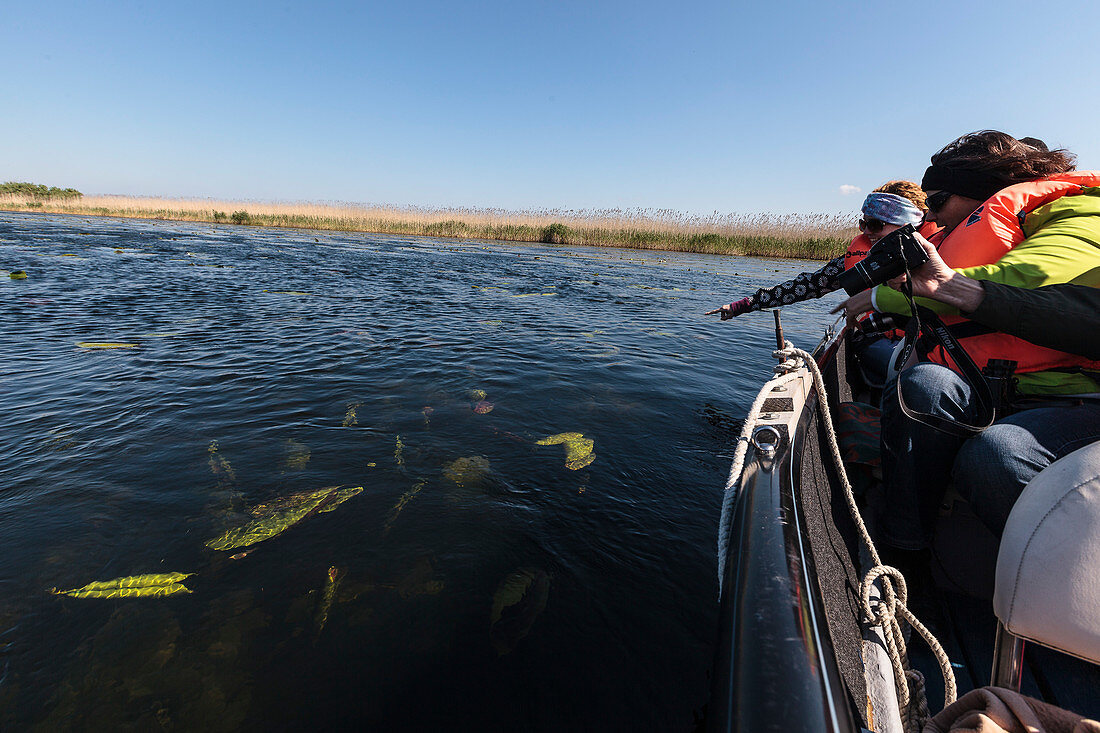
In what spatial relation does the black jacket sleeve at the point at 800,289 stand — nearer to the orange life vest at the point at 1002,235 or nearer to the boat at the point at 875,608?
the orange life vest at the point at 1002,235

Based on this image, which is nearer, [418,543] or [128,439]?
[418,543]

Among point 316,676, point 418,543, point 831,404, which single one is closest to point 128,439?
point 418,543

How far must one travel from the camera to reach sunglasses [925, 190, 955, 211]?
2164mm

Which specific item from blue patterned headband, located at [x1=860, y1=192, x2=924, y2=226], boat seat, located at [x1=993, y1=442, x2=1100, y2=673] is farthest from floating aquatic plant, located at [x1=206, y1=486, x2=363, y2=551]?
blue patterned headband, located at [x1=860, y1=192, x2=924, y2=226]

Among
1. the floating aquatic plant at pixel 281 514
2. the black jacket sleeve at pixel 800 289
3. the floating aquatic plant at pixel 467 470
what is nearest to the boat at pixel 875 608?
the black jacket sleeve at pixel 800 289

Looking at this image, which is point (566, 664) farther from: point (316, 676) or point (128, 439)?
point (128, 439)

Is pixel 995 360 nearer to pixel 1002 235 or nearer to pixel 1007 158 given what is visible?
pixel 1002 235

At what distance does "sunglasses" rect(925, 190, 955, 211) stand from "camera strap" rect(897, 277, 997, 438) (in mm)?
757

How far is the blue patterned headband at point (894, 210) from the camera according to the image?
333 cm

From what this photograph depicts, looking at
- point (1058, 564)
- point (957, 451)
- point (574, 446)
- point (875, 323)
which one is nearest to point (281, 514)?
point (574, 446)

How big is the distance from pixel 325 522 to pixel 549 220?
32.5 m

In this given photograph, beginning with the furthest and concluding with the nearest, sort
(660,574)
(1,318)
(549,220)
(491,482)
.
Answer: (549,220)
(1,318)
(491,482)
(660,574)

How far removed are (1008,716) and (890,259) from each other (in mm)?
1480

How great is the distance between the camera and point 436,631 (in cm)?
213
